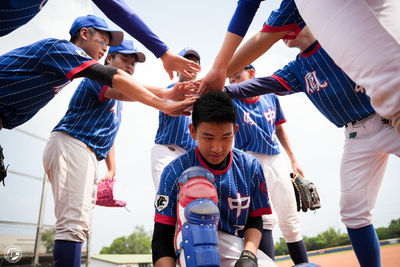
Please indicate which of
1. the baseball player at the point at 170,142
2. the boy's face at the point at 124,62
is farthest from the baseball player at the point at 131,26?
the boy's face at the point at 124,62

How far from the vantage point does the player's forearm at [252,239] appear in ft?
5.16

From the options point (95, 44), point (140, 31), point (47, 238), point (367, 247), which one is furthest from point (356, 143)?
point (47, 238)

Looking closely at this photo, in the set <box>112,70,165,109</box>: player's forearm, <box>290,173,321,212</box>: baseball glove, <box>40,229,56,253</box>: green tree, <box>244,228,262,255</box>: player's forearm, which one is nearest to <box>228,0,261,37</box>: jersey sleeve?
<box>112,70,165,109</box>: player's forearm

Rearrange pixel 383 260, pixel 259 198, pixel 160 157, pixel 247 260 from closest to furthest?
pixel 247 260, pixel 259 198, pixel 160 157, pixel 383 260

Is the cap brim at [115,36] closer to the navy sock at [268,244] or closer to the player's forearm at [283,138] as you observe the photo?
the player's forearm at [283,138]

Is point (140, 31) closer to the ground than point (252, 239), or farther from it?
farther from it

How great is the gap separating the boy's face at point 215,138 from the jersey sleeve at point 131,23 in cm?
90

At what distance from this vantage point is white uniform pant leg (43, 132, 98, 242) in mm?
2160

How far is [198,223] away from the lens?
1.24 m

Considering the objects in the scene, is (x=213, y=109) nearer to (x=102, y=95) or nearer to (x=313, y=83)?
(x=313, y=83)

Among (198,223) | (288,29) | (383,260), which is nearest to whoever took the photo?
(198,223)

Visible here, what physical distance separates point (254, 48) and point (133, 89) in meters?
1.03

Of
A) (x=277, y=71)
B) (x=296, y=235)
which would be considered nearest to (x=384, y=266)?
(x=296, y=235)

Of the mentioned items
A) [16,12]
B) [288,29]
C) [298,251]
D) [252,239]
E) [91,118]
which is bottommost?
[298,251]
